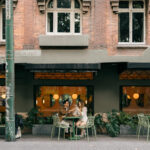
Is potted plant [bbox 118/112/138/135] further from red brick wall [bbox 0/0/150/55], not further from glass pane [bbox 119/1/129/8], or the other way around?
glass pane [bbox 119/1/129/8]

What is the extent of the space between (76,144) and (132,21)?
682 centimetres

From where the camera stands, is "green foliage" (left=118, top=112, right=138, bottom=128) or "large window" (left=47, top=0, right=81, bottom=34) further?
"large window" (left=47, top=0, right=81, bottom=34)

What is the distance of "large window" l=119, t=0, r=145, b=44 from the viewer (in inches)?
598

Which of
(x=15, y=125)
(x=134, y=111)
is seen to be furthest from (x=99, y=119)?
(x=15, y=125)

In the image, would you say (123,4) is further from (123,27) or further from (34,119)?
(34,119)

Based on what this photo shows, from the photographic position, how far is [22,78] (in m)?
14.9

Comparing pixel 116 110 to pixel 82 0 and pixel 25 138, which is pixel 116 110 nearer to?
pixel 25 138

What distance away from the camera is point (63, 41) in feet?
48.0

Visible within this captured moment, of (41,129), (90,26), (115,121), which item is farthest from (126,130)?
(90,26)

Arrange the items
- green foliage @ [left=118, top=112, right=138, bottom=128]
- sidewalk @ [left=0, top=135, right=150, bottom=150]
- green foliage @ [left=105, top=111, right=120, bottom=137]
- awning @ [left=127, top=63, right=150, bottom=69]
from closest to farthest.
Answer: sidewalk @ [left=0, top=135, right=150, bottom=150]
awning @ [left=127, top=63, right=150, bottom=69]
green foliage @ [left=105, top=111, right=120, bottom=137]
green foliage @ [left=118, top=112, right=138, bottom=128]

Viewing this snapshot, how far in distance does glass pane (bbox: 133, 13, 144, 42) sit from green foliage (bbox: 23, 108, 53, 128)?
5558 mm

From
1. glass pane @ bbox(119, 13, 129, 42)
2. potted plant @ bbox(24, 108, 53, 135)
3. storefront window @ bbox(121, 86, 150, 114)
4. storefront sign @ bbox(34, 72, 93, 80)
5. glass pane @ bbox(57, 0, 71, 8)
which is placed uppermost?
glass pane @ bbox(57, 0, 71, 8)

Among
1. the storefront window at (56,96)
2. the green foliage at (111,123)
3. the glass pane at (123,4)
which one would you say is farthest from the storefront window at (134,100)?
the glass pane at (123,4)

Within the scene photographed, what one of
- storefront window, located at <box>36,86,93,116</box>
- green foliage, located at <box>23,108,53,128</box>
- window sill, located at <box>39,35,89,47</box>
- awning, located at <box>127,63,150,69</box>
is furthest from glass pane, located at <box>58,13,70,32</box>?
green foliage, located at <box>23,108,53,128</box>
